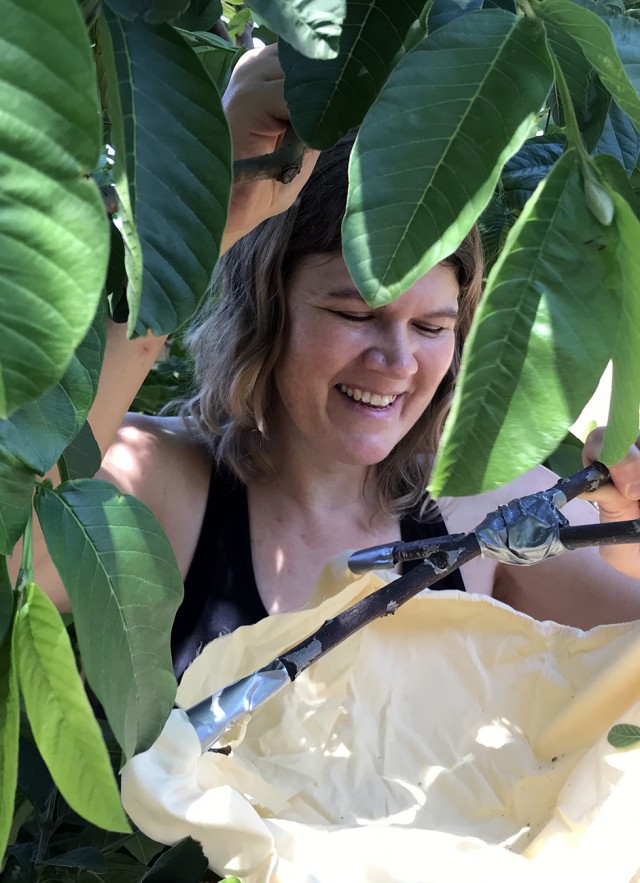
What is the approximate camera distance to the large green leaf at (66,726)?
1.05 ft

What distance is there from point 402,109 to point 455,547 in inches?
17.0

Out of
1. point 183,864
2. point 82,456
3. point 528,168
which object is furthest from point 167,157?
point 183,864

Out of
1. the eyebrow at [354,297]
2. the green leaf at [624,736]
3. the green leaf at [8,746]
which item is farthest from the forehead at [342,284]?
the green leaf at [8,746]

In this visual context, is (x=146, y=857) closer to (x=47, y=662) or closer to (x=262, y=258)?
(x=47, y=662)

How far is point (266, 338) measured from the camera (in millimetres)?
1483

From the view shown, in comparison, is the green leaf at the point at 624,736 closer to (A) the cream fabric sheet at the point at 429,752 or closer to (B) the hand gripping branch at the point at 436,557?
(A) the cream fabric sheet at the point at 429,752

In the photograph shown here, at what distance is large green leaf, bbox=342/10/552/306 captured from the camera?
31 cm

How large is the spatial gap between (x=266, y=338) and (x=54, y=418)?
1.11 meters

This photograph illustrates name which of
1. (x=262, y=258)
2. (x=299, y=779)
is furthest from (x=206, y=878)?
(x=262, y=258)

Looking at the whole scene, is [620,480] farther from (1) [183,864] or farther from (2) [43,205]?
(2) [43,205]

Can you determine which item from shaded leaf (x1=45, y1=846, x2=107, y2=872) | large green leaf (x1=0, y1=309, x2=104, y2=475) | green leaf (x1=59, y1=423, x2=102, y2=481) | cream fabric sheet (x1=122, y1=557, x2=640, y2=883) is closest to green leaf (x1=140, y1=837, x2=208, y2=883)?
cream fabric sheet (x1=122, y1=557, x2=640, y2=883)

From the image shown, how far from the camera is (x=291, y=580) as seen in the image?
1582mm

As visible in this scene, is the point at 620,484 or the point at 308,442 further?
the point at 308,442

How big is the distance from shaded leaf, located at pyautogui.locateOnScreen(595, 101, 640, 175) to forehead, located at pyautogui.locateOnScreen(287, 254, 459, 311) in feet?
2.28
